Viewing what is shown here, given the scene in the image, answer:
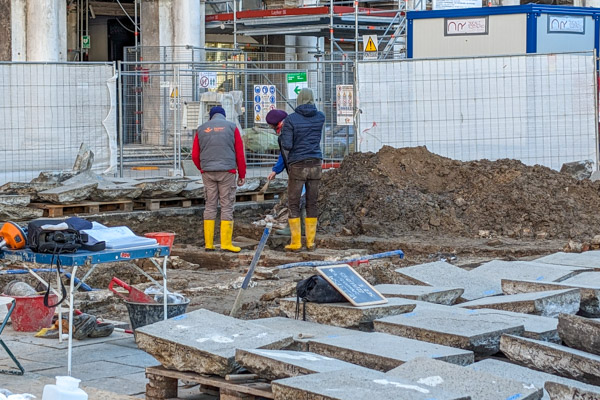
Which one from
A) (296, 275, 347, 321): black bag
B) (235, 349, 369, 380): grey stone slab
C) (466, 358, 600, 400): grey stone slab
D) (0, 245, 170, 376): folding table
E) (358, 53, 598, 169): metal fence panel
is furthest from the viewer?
(358, 53, 598, 169): metal fence panel

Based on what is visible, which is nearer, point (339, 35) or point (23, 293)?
point (23, 293)

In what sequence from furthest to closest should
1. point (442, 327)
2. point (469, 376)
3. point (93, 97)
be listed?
point (93, 97) → point (442, 327) → point (469, 376)

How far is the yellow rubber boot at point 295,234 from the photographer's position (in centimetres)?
1347

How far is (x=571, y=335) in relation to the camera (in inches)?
258

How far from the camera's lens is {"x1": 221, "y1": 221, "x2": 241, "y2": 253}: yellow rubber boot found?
13.4m

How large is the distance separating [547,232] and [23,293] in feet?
25.8

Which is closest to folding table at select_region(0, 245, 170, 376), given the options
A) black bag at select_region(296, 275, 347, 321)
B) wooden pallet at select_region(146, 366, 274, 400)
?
wooden pallet at select_region(146, 366, 274, 400)

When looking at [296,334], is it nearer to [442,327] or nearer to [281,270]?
[442,327]

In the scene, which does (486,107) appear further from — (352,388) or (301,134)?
(352,388)

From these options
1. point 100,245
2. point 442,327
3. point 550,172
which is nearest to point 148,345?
point 100,245

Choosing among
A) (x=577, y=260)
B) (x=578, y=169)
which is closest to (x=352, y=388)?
(x=577, y=260)

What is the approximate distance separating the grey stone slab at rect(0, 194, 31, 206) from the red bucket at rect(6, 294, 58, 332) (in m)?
6.21

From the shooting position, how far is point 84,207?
1509 cm

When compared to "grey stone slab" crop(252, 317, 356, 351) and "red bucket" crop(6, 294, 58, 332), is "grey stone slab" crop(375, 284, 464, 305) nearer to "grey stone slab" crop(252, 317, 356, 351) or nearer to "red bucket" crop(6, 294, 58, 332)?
"grey stone slab" crop(252, 317, 356, 351)
